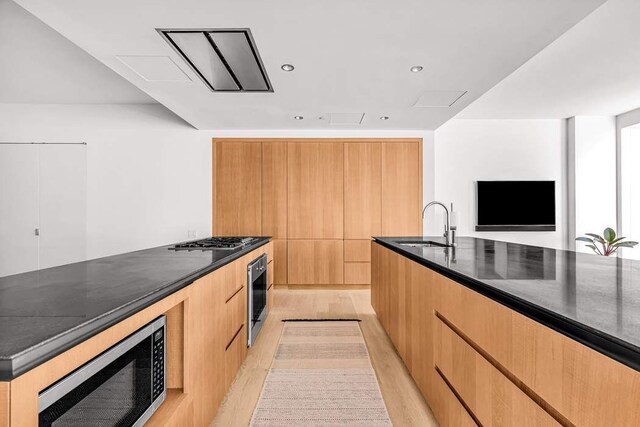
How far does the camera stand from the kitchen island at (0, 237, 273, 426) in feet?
2.08

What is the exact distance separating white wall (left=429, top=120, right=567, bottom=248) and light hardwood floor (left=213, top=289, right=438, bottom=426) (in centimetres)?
266

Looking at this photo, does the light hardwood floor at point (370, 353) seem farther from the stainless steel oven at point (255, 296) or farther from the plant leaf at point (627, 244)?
the plant leaf at point (627, 244)

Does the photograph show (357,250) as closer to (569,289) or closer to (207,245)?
(207,245)

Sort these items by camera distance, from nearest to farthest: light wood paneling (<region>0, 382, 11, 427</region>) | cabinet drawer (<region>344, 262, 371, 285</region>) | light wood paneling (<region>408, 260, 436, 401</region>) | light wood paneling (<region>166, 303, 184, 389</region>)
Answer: light wood paneling (<region>0, 382, 11, 427</region>)
light wood paneling (<region>166, 303, 184, 389</region>)
light wood paneling (<region>408, 260, 436, 401</region>)
cabinet drawer (<region>344, 262, 371, 285</region>)

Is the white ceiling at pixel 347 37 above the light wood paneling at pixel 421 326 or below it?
above

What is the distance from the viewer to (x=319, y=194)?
5305mm

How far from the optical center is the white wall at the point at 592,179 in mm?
5742

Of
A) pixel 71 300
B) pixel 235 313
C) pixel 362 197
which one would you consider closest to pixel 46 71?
pixel 235 313

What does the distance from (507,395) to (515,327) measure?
222 mm

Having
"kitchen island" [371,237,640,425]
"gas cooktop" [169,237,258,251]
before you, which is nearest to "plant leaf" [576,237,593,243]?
"kitchen island" [371,237,640,425]

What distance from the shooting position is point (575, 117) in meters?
5.77

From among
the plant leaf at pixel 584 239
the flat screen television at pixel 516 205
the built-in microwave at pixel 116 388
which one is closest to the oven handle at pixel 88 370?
the built-in microwave at pixel 116 388

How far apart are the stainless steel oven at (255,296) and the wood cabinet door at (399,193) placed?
2.49 metres

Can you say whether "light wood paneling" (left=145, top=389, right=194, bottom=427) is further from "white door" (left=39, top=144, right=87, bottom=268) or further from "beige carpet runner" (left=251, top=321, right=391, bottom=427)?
"white door" (left=39, top=144, right=87, bottom=268)
